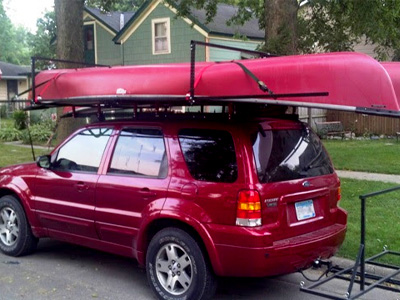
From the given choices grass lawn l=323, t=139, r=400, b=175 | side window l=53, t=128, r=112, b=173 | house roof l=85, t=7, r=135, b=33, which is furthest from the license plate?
house roof l=85, t=7, r=135, b=33

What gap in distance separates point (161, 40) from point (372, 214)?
18.8 m

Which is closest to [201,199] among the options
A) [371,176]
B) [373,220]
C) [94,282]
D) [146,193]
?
[146,193]

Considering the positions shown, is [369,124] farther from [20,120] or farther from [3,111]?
[3,111]

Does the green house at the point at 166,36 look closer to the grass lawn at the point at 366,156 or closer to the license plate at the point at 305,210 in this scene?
the grass lawn at the point at 366,156

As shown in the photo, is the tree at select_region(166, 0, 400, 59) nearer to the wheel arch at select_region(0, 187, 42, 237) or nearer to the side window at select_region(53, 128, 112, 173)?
the side window at select_region(53, 128, 112, 173)

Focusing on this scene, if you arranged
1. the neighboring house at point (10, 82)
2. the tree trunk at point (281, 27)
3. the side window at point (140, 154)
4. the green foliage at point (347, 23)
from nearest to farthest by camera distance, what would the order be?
the side window at point (140, 154) → the tree trunk at point (281, 27) → the green foliage at point (347, 23) → the neighboring house at point (10, 82)

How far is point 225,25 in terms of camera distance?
24.2 metres

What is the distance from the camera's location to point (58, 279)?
598 centimetres

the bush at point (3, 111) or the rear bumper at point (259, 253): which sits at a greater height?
the bush at point (3, 111)

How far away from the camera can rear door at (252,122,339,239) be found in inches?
190

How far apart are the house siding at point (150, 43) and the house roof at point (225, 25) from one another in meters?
0.65

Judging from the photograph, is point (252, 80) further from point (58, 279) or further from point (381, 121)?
point (381, 121)

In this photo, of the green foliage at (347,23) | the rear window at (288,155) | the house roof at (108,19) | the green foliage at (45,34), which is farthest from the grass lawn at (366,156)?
the green foliage at (45,34)

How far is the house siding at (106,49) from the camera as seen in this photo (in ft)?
93.6
